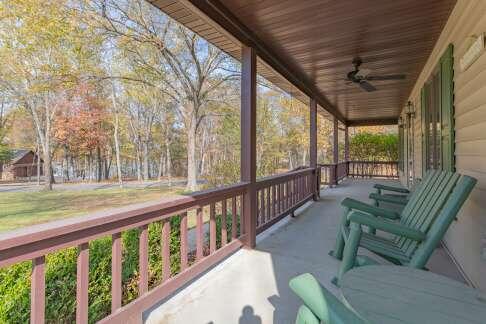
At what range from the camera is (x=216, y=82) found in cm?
1284

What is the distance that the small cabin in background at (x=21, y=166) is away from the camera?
63.6ft

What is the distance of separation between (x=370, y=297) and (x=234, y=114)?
14.2m

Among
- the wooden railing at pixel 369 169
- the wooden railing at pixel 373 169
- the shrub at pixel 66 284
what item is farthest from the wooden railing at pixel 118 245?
the wooden railing at pixel 373 169

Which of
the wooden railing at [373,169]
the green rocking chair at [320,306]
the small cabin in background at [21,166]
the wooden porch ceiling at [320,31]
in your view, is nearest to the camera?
the green rocking chair at [320,306]

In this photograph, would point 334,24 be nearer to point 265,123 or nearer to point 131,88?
point 131,88

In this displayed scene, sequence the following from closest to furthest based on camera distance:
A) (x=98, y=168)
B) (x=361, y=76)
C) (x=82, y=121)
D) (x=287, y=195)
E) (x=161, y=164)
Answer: (x=361, y=76)
(x=287, y=195)
(x=82, y=121)
(x=161, y=164)
(x=98, y=168)

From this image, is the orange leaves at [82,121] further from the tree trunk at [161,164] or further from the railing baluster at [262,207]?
the railing baluster at [262,207]

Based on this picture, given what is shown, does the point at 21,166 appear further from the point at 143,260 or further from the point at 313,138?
the point at 143,260

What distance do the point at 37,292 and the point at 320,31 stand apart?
132 inches

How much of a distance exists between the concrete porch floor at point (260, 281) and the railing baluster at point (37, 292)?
2.38 feet

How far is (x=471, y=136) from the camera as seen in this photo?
228cm

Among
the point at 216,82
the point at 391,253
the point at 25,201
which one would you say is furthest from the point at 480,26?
the point at 25,201

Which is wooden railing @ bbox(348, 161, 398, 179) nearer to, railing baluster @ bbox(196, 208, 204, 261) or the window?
the window

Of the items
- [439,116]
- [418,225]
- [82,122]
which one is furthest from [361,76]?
[82,122]
